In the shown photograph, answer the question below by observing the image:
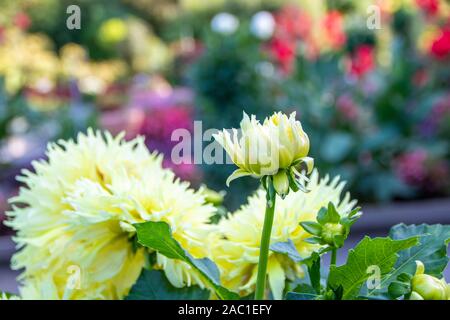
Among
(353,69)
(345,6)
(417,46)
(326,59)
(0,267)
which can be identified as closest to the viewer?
(0,267)

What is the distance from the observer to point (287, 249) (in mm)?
467

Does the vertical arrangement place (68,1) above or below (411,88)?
above

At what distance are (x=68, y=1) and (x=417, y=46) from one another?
5.13 meters

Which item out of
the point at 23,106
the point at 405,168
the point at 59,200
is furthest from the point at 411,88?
the point at 59,200

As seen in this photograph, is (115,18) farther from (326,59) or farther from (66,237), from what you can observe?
(66,237)

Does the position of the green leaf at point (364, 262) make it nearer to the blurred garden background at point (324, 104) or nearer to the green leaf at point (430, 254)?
the green leaf at point (430, 254)

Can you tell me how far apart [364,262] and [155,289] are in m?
0.15

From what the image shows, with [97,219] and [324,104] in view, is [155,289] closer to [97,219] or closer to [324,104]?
[97,219]

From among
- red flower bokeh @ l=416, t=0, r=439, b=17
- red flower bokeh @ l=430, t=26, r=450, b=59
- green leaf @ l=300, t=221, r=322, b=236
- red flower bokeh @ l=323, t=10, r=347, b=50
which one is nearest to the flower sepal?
green leaf @ l=300, t=221, r=322, b=236

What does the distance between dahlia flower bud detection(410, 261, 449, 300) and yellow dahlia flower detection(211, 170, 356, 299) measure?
0.10m

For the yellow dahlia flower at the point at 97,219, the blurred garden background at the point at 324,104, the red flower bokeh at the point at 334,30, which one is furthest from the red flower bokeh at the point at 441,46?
the yellow dahlia flower at the point at 97,219

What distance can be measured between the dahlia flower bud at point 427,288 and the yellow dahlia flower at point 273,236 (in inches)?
4.0

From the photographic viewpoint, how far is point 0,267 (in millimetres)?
3738

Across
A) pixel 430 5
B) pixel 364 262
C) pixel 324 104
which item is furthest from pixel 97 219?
pixel 430 5
